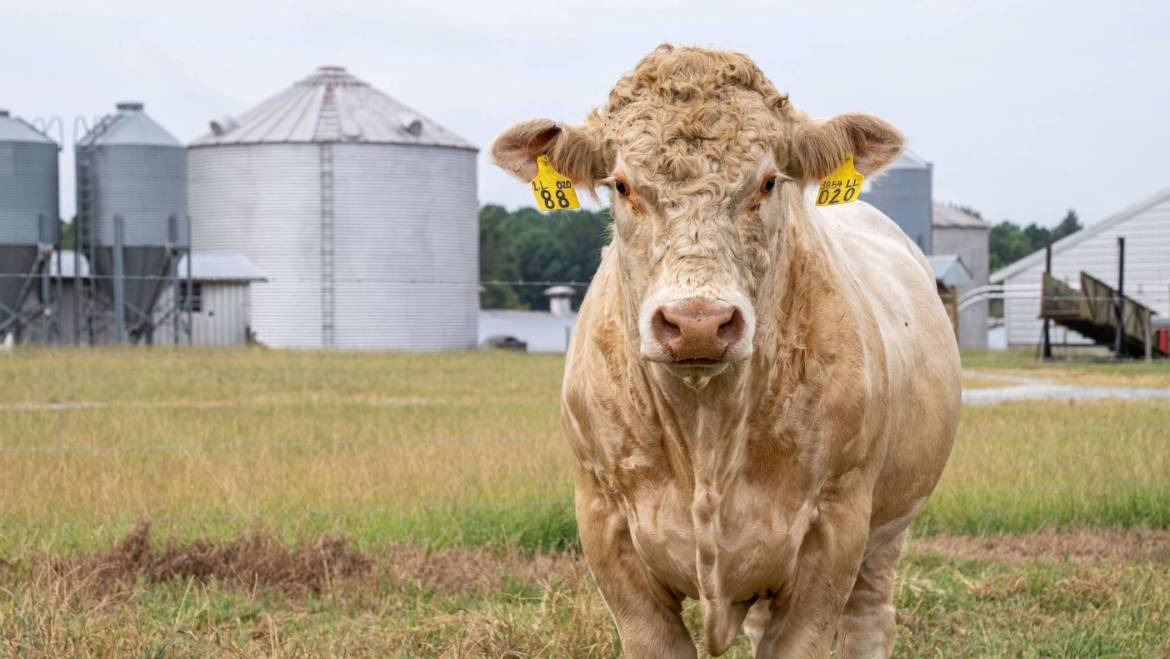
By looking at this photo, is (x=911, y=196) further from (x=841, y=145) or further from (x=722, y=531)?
(x=722, y=531)

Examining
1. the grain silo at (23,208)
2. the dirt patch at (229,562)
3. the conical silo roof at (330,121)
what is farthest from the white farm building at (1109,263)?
the dirt patch at (229,562)

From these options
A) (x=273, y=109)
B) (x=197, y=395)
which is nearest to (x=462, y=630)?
(x=197, y=395)

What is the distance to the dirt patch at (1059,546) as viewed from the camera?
8273 millimetres

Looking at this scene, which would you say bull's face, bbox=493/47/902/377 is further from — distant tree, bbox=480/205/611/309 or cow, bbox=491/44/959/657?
distant tree, bbox=480/205/611/309

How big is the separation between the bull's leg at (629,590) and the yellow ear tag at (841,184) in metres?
1.15

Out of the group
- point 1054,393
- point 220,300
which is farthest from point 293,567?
point 220,300

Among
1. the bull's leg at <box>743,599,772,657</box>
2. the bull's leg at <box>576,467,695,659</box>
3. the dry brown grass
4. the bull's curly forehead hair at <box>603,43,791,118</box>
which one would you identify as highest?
the bull's curly forehead hair at <box>603,43,791,118</box>

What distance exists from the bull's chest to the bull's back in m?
0.68

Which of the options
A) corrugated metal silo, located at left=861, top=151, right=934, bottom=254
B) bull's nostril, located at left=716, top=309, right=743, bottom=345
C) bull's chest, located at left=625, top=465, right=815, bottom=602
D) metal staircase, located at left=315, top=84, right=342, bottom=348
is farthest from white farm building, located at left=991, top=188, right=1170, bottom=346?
bull's nostril, located at left=716, top=309, right=743, bottom=345

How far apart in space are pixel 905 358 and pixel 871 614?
1.16m

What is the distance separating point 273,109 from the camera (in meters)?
48.3

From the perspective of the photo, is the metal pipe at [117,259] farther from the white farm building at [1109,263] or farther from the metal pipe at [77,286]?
the white farm building at [1109,263]

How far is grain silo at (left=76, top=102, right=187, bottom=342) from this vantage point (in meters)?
41.5

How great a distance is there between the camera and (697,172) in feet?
14.0
